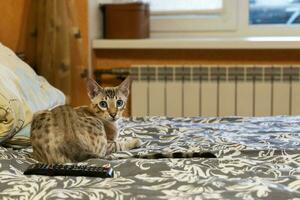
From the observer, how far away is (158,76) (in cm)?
252

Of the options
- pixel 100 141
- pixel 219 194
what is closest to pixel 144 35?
pixel 100 141

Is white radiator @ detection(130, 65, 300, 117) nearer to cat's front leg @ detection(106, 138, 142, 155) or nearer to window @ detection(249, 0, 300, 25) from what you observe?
window @ detection(249, 0, 300, 25)

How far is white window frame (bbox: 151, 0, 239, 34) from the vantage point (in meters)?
2.71

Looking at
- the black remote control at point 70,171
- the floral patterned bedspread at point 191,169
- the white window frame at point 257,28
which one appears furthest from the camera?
the white window frame at point 257,28

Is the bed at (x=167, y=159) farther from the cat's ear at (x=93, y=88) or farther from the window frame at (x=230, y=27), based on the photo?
the window frame at (x=230, y=27)

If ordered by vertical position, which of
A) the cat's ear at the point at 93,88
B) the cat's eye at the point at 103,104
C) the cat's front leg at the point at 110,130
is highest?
the cat's ear at the point at 93,88

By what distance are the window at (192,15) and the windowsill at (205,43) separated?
0.54 ft

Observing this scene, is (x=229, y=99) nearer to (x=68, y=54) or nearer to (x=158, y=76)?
(x=158, y=76)

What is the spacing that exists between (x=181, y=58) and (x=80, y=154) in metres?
1.32

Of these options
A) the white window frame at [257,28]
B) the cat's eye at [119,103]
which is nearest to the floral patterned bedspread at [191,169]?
the cat's eye at [119,103]

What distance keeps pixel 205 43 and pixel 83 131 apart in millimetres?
1217

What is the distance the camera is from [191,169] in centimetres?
129

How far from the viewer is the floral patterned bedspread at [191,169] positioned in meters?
1.10

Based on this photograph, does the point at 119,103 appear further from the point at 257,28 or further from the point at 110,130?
the point at 257,28
